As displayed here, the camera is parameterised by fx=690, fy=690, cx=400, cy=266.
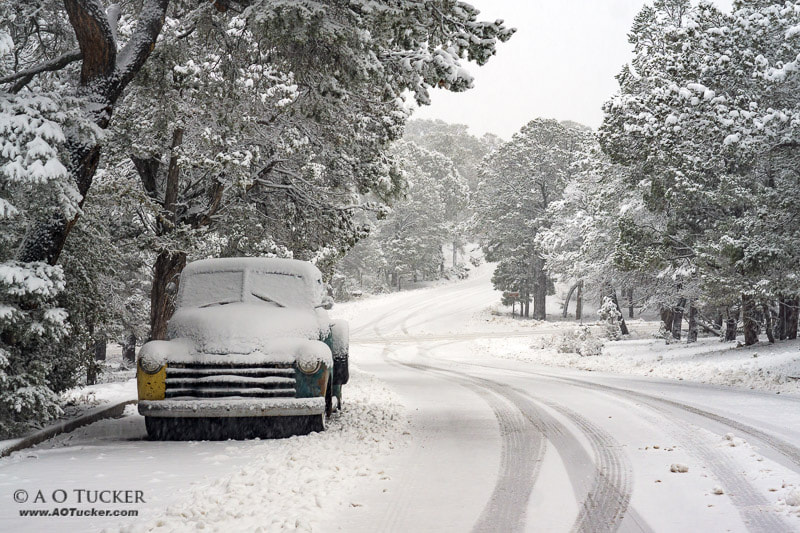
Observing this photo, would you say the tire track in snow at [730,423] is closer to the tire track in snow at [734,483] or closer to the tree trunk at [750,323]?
the tire track in snow at [734,483]

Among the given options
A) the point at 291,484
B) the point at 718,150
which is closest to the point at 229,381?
the point at 291,484

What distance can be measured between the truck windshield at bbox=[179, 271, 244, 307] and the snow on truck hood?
403 mm

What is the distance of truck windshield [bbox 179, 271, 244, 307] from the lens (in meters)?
9.54

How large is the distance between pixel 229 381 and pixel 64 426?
7.91 feet

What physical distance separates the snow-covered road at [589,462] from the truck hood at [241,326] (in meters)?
2.02

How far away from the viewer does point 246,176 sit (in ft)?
44.4

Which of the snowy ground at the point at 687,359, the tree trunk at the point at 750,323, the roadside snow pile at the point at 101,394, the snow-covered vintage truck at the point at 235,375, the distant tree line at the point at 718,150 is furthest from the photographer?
the tree trunk at the point at 750,323

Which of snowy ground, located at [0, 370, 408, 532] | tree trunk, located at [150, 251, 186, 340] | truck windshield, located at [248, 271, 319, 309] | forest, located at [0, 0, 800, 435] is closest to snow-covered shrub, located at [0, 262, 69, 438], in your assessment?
forest, located at [0, 0, 800, 435]

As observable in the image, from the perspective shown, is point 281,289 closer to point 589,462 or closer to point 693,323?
point 589,462

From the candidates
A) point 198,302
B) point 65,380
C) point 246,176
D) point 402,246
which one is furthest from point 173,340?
point 402,246

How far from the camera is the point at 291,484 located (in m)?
5.78

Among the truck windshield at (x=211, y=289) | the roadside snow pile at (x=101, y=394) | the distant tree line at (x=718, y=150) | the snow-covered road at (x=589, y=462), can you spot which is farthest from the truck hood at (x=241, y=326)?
the distant tree line at (x=718, y=150)

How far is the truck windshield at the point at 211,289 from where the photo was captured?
31.3ft

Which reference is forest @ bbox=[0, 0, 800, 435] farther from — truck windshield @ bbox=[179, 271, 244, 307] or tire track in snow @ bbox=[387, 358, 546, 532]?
tire track in snow @ bbox=[387, 358, 546, 532]
